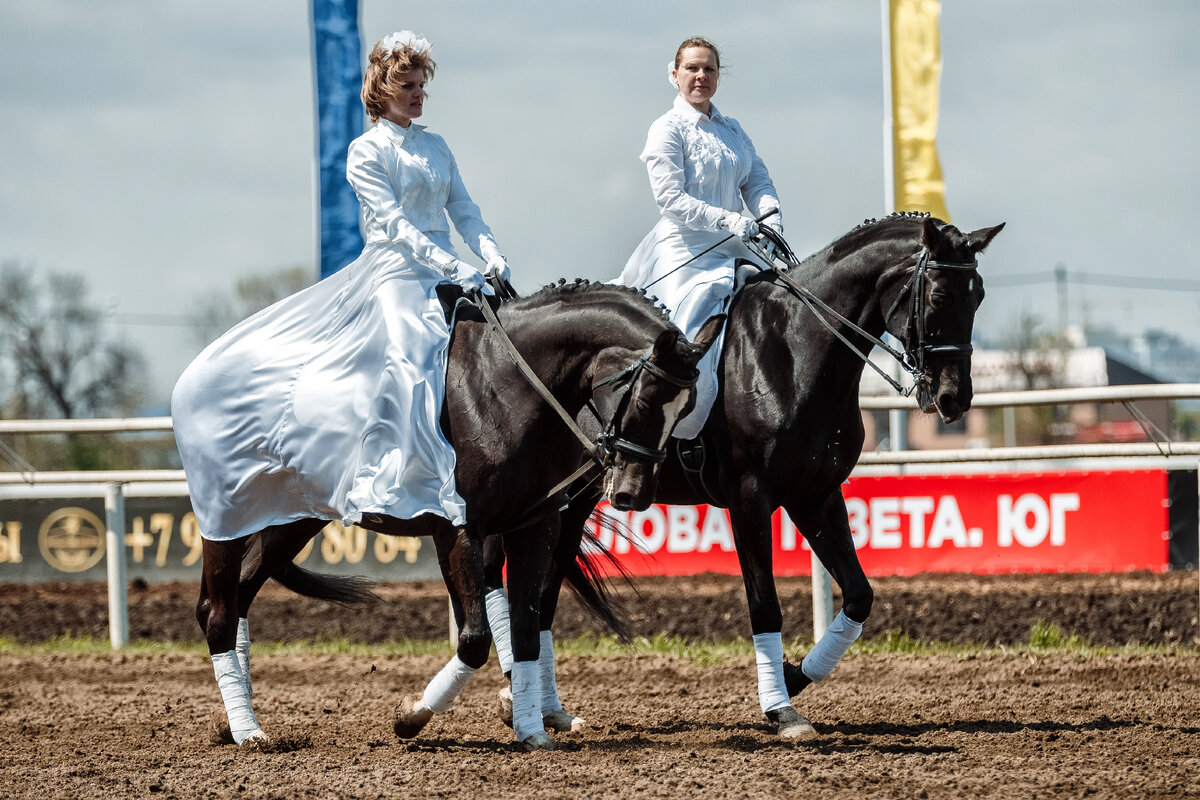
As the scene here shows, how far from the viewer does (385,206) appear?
5598 millimetres

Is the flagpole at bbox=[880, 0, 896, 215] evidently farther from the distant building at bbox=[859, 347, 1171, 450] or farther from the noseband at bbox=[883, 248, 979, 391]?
the distant building at bbox=[859, 347, 1171, 450]

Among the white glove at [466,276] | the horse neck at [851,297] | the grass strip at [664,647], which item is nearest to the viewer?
the white glove at [466,276]

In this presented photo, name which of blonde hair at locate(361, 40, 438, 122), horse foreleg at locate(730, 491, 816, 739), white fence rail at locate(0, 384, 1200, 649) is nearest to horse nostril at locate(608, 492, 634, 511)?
horse foreleg at locate(730, 491, 816, 739)

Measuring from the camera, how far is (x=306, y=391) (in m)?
5.60

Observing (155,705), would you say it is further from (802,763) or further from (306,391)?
(802,763)

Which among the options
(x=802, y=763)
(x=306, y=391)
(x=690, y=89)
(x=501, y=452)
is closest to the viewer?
(x=802, y=763)

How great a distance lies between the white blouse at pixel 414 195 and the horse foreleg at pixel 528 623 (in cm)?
114

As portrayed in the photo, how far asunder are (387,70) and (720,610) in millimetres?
5030

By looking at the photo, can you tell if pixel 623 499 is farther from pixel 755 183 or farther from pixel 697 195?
pixel 755 183

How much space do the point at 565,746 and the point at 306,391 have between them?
5.86ft

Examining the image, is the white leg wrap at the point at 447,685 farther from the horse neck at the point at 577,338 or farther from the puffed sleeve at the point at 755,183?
the puffed sleeve at the point at 755,183

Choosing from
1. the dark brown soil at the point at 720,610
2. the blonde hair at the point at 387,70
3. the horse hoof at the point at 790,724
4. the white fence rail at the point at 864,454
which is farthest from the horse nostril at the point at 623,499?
the dark brown soil at the point at 720,610

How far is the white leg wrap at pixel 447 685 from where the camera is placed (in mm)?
5273

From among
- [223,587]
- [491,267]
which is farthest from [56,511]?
[491,267]
